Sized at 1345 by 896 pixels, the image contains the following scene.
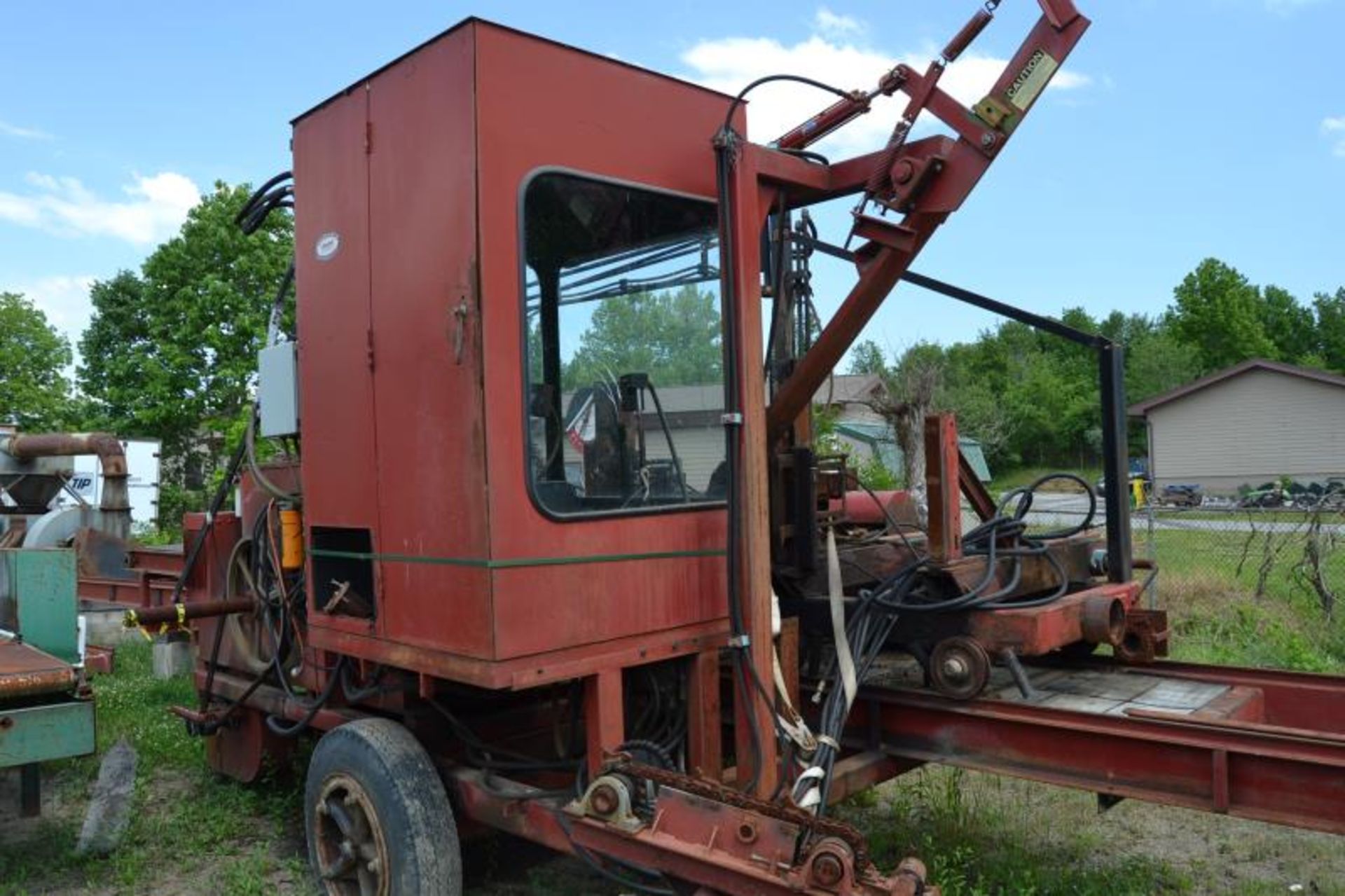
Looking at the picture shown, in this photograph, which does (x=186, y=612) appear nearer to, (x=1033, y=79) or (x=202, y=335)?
(x=1033, y=79)

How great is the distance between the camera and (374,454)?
3859mm

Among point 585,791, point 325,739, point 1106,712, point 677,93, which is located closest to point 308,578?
point 325,739

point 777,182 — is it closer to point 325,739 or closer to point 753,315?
point 753,315

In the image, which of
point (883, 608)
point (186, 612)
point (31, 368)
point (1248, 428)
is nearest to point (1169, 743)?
point (883, 608)

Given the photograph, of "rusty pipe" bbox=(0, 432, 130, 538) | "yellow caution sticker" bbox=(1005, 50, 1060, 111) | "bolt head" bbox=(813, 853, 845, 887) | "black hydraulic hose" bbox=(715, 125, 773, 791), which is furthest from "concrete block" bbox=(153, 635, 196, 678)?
"yellow caution sticker" bbox=(1005, 50, 1060, 111)

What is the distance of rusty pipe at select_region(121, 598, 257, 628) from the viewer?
470cm

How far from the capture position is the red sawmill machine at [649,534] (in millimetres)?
3287

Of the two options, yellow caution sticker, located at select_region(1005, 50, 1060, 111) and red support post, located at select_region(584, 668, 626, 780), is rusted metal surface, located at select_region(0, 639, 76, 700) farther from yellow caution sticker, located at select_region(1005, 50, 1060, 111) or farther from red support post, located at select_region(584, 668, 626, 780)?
yellow caution sticker, located at select_region(1005, 50, 1060, 111)

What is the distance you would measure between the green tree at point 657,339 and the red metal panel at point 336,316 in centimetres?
83

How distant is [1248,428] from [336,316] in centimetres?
3869

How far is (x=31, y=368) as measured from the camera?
39656mm

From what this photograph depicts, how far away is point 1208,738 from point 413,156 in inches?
119

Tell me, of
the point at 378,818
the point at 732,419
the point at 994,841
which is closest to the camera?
the point at 732,419

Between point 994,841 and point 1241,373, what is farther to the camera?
point 1241,373
